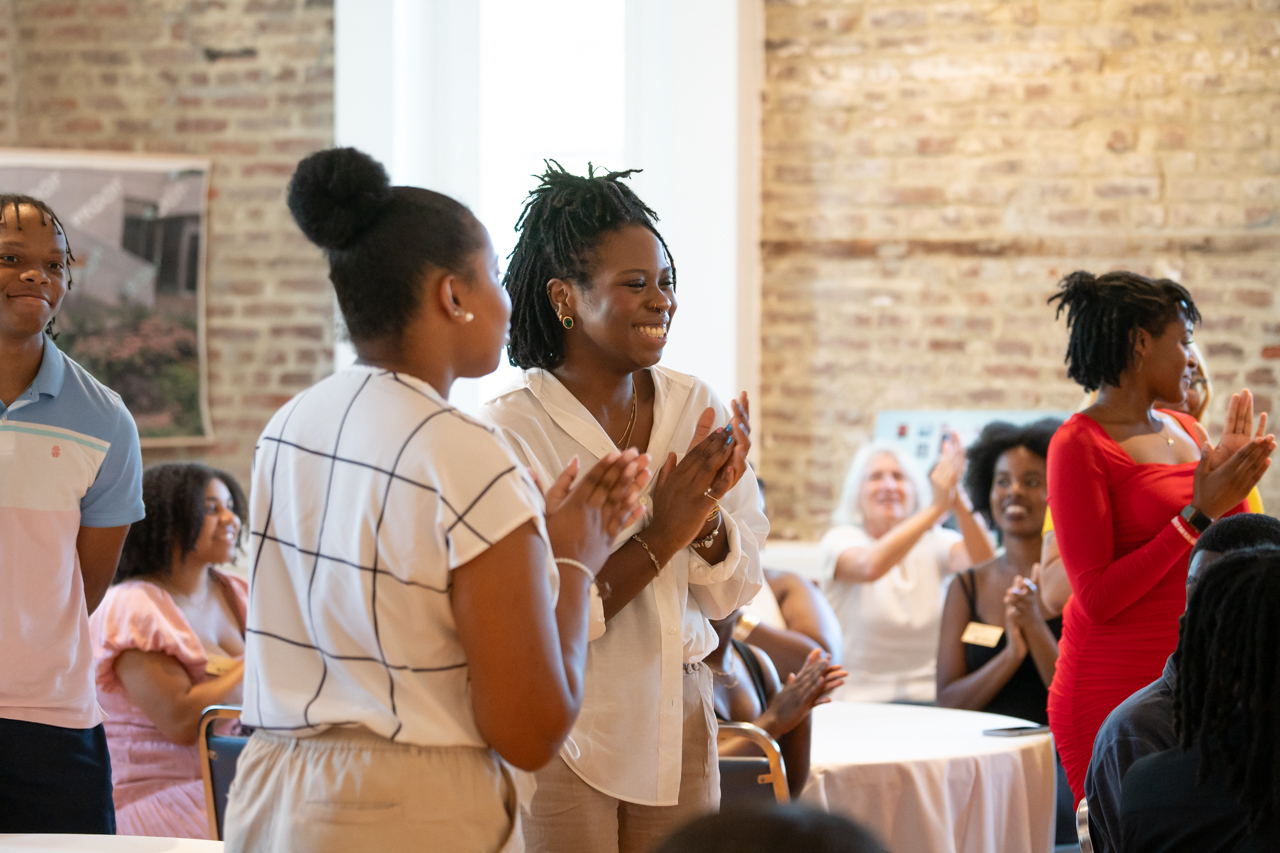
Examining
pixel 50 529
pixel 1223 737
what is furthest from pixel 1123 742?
pixel 50 529

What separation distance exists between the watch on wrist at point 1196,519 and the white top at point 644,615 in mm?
1052

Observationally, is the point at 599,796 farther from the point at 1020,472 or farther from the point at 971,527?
the point at 971,527

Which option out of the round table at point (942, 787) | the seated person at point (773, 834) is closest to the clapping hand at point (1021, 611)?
the round table at point (942, 787)

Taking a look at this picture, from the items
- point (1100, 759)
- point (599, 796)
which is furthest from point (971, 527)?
point (599, 796)

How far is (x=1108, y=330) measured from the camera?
2.74 metres

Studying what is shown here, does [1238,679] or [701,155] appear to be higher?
[701,155]

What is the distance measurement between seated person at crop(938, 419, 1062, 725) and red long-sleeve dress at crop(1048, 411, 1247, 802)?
927 mm

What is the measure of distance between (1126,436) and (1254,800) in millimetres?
1312

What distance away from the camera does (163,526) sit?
130 inches

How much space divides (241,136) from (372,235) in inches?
195

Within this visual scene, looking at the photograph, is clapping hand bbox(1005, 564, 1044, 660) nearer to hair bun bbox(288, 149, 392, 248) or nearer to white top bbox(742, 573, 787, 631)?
white top bbox(742, 573, 787, 631)

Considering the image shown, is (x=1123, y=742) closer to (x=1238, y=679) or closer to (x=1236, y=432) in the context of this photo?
(x=1238, y=679)

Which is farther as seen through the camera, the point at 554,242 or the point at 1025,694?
the point at 1025,694

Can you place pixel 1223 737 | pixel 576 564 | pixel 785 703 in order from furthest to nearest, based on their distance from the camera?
pixel 785 703
pixel 1223 737
pixel 576 564
